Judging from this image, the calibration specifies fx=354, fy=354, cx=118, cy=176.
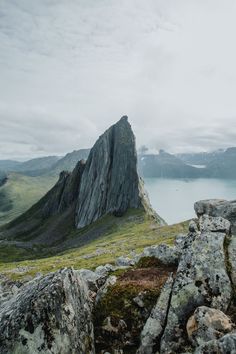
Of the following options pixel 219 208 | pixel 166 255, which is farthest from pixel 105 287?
pixel 219 208

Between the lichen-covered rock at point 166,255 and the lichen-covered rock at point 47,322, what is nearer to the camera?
the lichen-covered rock at point 47,322

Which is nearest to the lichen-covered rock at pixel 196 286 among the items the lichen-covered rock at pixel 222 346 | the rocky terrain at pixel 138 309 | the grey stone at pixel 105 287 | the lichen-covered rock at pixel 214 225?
the rocky terrain at pixel 138 309

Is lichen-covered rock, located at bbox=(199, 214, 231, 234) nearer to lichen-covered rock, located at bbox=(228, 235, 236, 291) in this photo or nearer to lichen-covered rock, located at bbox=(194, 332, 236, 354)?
lichen-covered rock, located at bbox=(228, 235, 236, 291)

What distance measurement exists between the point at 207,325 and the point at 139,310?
4.74 metres

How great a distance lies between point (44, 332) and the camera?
1642 centimetres

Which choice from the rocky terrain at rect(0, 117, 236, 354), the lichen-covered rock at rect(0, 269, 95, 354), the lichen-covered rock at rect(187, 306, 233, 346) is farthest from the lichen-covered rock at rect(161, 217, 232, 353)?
the lichen-covered rock at rect(0, 269, 95, 354)

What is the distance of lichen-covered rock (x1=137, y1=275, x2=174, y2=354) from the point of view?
56.6 ft

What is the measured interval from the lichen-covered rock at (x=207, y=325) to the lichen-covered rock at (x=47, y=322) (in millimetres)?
5209

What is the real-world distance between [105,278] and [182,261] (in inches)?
236

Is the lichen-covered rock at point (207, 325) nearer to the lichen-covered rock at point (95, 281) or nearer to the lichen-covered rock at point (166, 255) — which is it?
the lichen-covered rock at point (166, 255)

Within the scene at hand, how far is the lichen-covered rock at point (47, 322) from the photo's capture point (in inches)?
641

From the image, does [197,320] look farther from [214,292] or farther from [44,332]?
[44,332]

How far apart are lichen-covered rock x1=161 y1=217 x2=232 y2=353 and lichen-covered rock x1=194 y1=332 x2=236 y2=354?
9.34 ft

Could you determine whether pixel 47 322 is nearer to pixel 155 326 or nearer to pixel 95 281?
pixel 155 326
